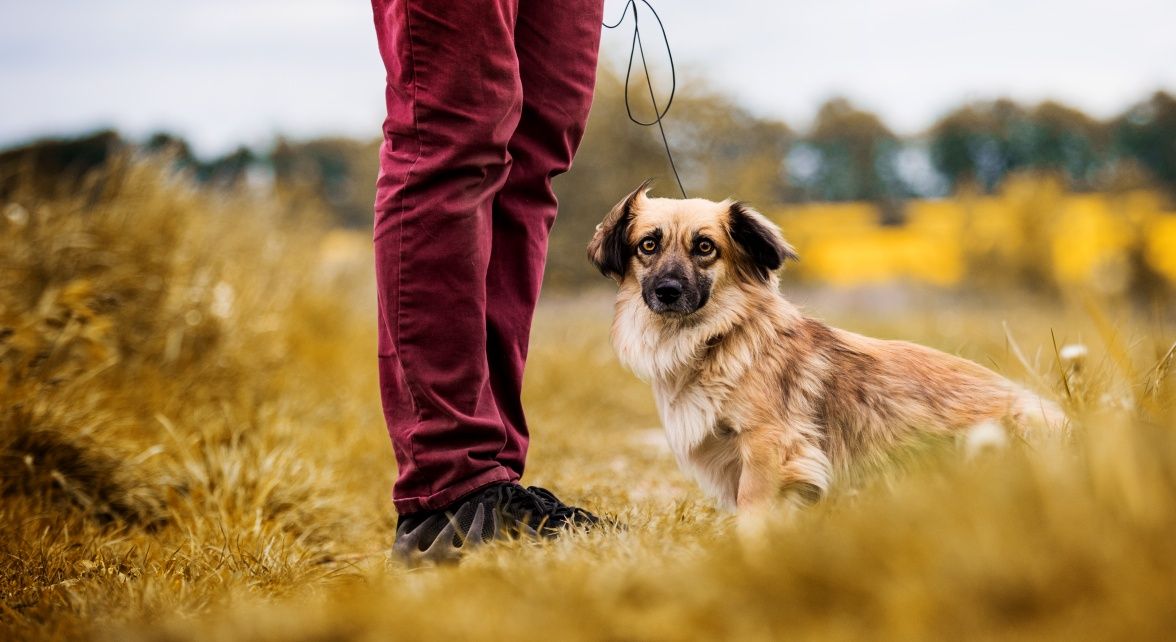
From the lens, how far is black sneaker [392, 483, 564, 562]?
7.16 feet

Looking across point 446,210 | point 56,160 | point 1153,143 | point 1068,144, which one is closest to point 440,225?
Result: point 446,210

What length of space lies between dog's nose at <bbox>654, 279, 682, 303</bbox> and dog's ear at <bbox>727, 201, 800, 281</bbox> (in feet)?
0.86

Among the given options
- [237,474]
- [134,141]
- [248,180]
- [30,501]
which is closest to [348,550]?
[237,474]

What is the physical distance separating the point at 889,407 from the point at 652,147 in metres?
15.4

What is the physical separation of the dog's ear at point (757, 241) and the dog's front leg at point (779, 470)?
56 centimetres

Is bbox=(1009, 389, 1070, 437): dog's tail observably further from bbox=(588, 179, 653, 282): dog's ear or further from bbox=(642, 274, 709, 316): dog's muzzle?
bbox=(588, 179, 653, 282): dog's ear

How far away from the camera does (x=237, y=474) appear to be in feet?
10.2

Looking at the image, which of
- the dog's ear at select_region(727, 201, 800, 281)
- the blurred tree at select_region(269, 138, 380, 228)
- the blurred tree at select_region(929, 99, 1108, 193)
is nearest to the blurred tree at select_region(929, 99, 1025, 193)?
the blurred tree at select_region(929, 99, 1108, 193)

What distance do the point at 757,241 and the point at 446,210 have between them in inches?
37.9

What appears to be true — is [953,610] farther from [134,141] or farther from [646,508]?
[134,141]

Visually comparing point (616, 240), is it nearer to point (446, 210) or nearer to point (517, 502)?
point (446, 210)

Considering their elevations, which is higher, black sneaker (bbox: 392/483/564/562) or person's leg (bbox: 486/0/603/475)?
person's leg (bbox: 486/0/603/475)

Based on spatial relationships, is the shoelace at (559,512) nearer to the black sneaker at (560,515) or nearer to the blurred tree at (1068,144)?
the black sneaker at (560,515)

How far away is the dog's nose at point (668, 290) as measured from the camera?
2578 millimetres
